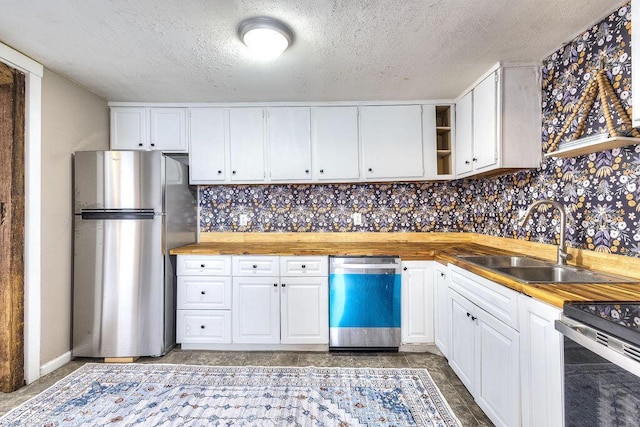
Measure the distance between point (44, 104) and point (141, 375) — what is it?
220 cm

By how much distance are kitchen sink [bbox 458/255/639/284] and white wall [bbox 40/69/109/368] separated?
3.14 m

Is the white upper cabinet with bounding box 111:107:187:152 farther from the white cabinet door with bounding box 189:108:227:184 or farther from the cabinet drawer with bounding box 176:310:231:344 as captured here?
the cabinet drawer with bounding box 176:310:231:344

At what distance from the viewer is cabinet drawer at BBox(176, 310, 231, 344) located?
107 inches

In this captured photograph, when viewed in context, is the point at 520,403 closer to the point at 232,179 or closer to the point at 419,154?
the point at 419,154

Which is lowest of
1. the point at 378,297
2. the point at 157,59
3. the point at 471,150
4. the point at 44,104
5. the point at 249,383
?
the point at 249,383

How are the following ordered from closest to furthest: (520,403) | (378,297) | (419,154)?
(520,403) < (378,297) < (419,154)

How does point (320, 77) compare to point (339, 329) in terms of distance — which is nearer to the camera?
point (320, 77)

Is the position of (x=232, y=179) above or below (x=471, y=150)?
below

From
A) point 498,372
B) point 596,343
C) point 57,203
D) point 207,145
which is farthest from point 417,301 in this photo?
point 57,203

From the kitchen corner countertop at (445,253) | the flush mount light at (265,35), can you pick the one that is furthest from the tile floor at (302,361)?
the flush mount light at (265,35)

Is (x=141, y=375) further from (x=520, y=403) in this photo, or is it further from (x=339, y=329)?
(x=520, y=403)

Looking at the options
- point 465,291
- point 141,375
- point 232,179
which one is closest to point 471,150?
point 465,291

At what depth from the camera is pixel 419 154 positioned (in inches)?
118

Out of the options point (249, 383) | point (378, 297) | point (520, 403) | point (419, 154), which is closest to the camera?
point (520, 403)
